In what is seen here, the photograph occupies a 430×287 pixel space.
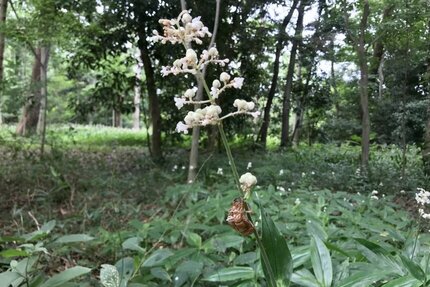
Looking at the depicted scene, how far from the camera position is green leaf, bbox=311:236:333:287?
1.22 metres

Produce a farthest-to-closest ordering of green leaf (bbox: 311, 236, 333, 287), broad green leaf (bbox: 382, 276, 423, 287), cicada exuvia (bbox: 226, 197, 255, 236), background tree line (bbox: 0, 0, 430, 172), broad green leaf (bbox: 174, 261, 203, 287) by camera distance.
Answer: background tree line (bbox: 0, 0, 430, 172) < broad green leaf (bbox: 174, 261, 203, 287) < green leaf (bbox: 311, 236, 333, 287) < broad green leaf (bbox: 382, 276, 423, 287) < cicada exuvia (bbox: 226, 197, 255, 236)

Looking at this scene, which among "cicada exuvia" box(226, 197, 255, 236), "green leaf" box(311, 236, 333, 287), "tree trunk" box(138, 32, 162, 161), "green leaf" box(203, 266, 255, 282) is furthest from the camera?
"tree trunk" box(138, 32, 162, 161)

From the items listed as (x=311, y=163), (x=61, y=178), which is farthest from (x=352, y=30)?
(x=61, y=178)

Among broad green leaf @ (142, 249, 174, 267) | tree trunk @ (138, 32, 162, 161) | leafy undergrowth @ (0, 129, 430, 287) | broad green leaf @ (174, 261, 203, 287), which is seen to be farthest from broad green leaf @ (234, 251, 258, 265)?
tree trunk @ (138, 32, 162, 161)

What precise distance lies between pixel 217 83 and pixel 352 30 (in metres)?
6.37

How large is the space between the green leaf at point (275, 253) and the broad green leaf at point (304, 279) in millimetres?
252

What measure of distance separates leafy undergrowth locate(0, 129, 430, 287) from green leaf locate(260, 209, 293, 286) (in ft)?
0.30

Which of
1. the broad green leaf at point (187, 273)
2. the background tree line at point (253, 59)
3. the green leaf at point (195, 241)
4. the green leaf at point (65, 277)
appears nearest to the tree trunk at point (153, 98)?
the background tree line at point (253, 59)

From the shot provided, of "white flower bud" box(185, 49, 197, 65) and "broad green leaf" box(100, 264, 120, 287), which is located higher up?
"white flower bud" box(185, 49, 197, 65)

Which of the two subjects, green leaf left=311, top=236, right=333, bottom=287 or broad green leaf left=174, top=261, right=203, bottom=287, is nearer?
green leaf left=311, top=236, right=333, bottom=287

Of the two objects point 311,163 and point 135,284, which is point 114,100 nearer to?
point 311,163

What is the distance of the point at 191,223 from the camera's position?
2381 mm

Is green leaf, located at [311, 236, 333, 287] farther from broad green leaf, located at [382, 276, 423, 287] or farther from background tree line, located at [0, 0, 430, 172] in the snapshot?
background tree line, located at [0, 0, 430, 172]

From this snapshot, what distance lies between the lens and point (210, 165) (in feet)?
20.8
